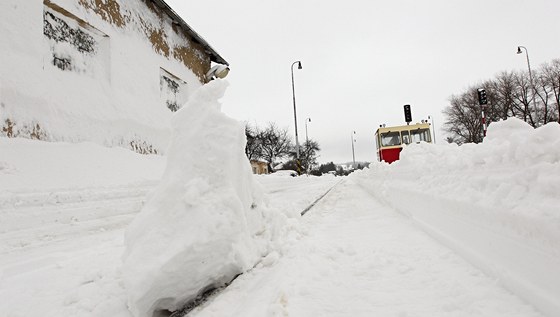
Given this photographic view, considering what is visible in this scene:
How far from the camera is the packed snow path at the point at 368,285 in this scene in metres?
1.97

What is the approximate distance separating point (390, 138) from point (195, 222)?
50.9 ft

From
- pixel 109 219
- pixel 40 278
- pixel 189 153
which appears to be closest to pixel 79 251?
pixel 40 278

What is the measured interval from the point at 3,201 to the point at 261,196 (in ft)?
12.3

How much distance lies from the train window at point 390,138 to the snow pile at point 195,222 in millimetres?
14331

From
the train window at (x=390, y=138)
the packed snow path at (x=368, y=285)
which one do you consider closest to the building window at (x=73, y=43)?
the packed snow path at (x=368, y=285)

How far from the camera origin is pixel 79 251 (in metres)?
3.83

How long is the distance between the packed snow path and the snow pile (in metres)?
0.24

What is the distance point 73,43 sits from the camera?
830 cm

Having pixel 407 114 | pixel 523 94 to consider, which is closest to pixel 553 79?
pixel 523 94

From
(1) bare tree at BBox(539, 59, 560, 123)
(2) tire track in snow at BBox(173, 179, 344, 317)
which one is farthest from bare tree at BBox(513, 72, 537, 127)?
(2) tire track in snow at BBox(173, 179, 344, 317)

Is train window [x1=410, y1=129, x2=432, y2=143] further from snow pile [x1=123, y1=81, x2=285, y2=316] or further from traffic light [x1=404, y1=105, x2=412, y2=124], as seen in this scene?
snow pile [x1=123, y1=81, x2=285, y2=316]

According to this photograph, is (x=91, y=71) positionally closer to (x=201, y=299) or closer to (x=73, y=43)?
(x=73, y=43)

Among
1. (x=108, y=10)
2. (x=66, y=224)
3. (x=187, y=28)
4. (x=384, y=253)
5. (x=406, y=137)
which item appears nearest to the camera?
(x=384, y=253)

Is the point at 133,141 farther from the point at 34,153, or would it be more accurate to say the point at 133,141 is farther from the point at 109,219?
the point at 109,219
